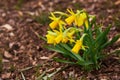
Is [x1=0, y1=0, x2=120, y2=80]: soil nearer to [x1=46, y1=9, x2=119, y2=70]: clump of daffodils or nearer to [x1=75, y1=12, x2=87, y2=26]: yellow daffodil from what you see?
[x1=46, y1=9, x2=119, y2=70]: clump of daffodils

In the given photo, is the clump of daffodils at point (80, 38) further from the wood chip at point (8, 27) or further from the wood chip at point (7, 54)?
the wood chip at point (8, 27)

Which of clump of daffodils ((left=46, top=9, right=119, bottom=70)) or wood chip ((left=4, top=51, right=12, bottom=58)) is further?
wood chip ((left=4, top=51, right=12, bottom=58))

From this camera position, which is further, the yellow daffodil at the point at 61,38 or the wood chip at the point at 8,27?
the wood chip at the point at 8,27

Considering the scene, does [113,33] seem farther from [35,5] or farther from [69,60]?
[35,5]

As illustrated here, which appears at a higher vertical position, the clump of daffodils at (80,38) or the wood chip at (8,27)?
the wood chip at (8,27)

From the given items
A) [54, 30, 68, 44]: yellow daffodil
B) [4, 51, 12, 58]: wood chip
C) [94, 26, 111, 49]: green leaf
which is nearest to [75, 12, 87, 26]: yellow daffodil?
[54, 30, 68, 44]: yellow daffodil

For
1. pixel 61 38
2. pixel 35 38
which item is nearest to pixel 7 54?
pixel 35 38

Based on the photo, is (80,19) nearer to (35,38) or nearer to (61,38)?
(61,38)

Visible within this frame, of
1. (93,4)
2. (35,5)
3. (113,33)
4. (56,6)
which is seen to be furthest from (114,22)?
(35,5)

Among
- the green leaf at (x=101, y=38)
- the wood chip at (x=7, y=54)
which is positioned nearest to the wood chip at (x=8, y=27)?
the wood chip at (x=7, y=54)
